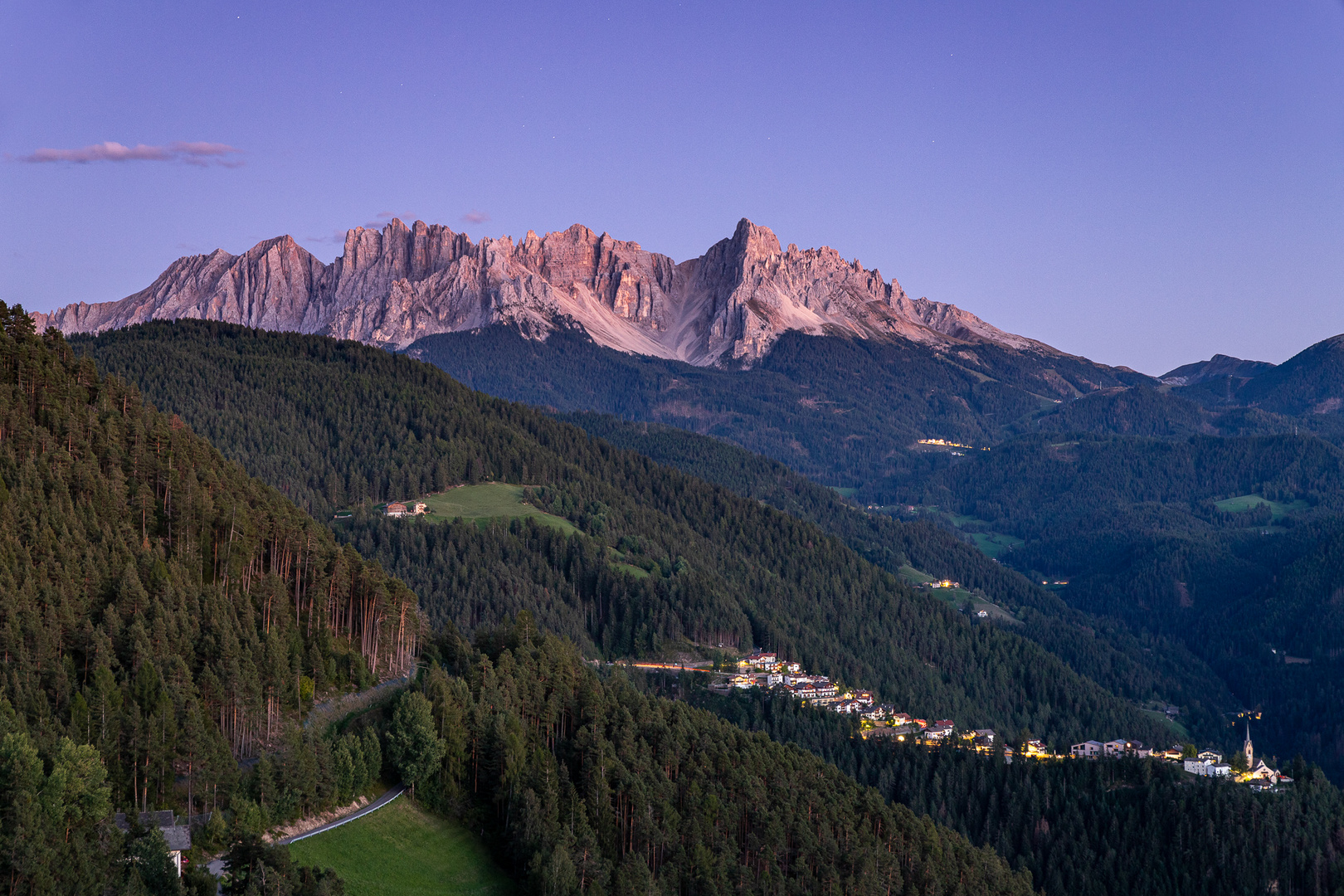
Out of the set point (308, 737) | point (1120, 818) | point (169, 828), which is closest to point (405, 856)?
point (308, 737)

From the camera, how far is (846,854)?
107 m

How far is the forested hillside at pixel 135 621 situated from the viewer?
69625 millimetres

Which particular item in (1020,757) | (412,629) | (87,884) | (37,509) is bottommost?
(1020,757)

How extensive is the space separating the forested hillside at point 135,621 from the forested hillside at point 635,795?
1010 centimetres

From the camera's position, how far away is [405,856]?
274 ft

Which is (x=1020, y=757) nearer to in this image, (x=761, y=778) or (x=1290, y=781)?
(x=1290, y=781)

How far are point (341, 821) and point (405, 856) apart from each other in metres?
4.51

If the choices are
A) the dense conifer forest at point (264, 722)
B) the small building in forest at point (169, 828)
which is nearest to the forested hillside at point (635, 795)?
the dense conifer forest at point (264, 722)

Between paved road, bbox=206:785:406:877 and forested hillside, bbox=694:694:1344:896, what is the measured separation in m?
76.7

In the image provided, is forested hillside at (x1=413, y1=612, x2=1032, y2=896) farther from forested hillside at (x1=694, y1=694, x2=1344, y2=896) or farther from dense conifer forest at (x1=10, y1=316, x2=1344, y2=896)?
forested hillside at (x1=694, y1=694, x2=1344, y2=896)

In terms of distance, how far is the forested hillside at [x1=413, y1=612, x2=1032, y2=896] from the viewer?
9019cm

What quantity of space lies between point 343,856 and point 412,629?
40932 millimetres

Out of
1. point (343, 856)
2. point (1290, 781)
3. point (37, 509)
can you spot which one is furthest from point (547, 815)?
point (1290, 781)

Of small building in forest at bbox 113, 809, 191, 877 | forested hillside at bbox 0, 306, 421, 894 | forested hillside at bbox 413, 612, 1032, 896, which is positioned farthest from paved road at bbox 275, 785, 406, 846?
small building in forest at bbox 113, 809, 191, 877
